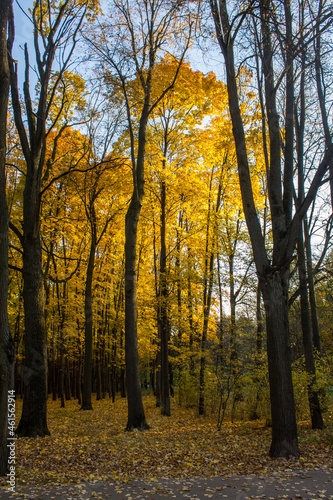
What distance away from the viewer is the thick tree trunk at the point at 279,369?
5.39m

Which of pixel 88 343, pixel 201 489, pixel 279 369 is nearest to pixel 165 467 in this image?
pixel 201 489

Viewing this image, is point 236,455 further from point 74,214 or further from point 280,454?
point 74,214

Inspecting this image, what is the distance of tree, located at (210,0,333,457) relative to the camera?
545 centimetres

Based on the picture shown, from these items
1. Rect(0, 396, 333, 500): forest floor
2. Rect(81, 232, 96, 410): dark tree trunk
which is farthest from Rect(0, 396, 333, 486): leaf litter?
Rect(81, 232, 96, 410): dark tree trunk

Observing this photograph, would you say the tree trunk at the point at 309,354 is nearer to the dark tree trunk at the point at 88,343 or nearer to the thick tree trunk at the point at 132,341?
the thick tree trunk at the point at 132,341

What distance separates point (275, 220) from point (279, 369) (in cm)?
272

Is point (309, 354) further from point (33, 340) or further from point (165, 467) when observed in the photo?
point (33, 340)

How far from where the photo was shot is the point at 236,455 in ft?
18.7

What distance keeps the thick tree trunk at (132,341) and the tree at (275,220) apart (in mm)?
3378

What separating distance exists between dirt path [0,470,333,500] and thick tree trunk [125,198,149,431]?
3.62 m

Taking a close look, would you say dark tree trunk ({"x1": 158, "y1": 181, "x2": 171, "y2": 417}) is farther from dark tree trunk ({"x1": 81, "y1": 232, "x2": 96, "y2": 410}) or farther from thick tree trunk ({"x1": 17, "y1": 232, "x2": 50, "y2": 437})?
thick tree trunk ({"x1": 17, "y1": 232, "x2": 50, "y2": 437})

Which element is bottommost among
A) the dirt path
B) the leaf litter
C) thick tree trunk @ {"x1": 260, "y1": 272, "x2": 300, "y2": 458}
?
the leaf litter

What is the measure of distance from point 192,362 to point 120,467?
31.4 ft

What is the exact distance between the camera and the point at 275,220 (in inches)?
243
